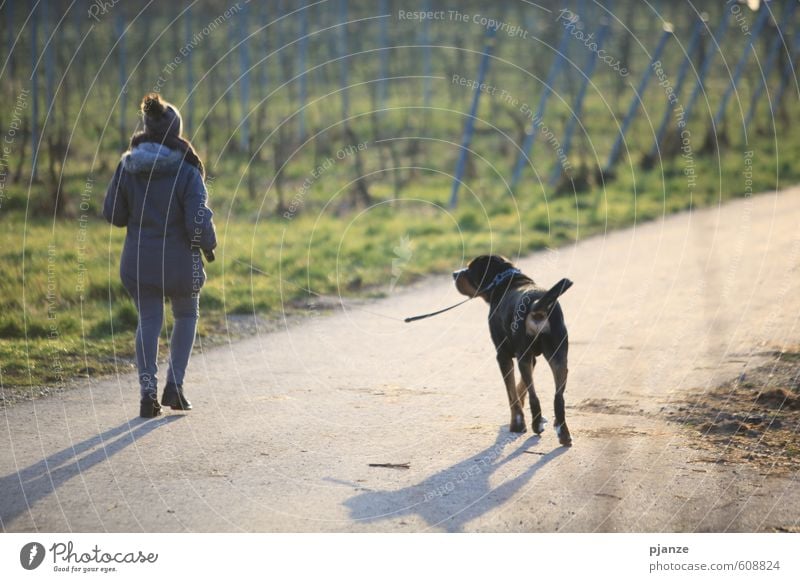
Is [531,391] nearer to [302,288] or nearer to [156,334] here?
[156,334]

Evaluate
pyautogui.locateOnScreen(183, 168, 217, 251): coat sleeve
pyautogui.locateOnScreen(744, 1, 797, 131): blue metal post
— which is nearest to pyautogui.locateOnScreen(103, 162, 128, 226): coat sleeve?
pyautogui.locateOnScreen(183, 168, 217, 251): coat sleeve

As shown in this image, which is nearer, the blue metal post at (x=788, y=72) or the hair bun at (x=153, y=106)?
the hair bun at (x=153, y=106)

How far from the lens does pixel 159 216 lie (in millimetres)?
6676

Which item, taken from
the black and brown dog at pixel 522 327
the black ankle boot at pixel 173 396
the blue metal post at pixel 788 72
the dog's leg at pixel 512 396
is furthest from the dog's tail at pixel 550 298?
the blue metal post at pixel 788 72

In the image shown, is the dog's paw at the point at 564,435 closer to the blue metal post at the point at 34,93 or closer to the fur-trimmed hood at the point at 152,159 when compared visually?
the fur-trimmed hood at the point at 152,159

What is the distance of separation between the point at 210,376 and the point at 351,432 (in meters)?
1.89

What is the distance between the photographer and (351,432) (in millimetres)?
6539

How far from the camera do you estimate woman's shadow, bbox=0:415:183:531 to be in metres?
5.16

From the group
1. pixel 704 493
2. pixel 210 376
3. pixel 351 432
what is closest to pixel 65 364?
pixel 210 376

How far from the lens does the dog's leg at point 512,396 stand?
21.2 feet

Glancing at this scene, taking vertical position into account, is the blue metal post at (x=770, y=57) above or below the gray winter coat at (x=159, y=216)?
above

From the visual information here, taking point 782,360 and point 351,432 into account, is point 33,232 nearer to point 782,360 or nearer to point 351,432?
point 351,432

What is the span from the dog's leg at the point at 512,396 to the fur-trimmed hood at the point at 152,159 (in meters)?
2.30

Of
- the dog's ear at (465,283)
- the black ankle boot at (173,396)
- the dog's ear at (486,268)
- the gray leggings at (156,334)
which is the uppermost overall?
the dog's ear at (486,268)
